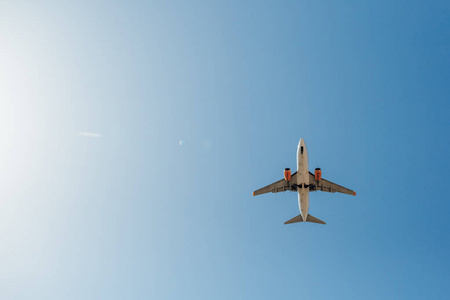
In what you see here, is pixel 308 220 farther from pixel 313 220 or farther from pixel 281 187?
pixel 281 187

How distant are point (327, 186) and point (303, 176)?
8.93 m

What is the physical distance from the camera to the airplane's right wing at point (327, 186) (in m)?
54.3

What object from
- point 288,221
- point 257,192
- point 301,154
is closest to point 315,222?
point 288,221

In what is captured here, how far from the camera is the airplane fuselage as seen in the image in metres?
46.6

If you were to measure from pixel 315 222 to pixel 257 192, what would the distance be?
15.7 meters

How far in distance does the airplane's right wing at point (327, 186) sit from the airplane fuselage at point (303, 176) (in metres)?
3.27

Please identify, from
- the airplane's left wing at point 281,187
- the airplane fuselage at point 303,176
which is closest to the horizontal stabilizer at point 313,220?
the airplane fuselage at point 303,176

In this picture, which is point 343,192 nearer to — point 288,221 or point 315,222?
point 315,222

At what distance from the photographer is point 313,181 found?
178ft

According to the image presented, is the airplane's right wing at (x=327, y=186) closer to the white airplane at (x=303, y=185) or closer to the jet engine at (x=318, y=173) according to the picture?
the white airplane at (x=303, y=185)

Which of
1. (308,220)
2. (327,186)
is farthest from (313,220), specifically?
(327,186)

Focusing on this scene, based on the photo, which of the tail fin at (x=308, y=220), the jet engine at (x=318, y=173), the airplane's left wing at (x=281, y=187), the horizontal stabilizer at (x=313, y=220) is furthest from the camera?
the horizontal stabilizer at (x=313, y=220)

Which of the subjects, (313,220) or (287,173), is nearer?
(287,173)

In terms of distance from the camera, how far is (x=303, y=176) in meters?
49.6
